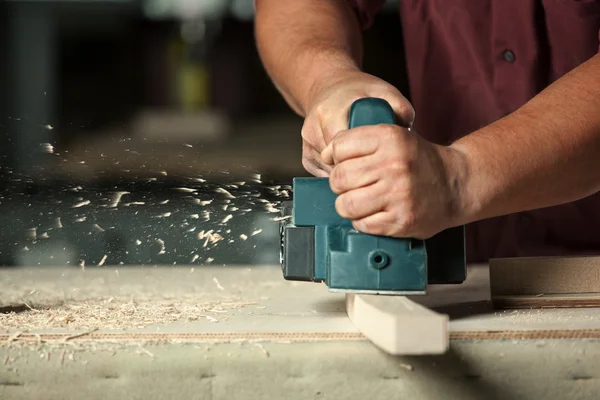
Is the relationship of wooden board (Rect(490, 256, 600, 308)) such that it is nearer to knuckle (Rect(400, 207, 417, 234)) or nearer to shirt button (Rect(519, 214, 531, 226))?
knuckle (Rect(400, 207, 417, 234))

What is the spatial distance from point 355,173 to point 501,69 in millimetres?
789

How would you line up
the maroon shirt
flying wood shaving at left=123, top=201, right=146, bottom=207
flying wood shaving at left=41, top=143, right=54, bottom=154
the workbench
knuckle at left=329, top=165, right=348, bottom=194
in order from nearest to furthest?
the workbench, knuckle at left=329, top=165, right=348, bottom=194, the maroon shirt, flying wood shaving at left=123, top=201, right=146, bottom=207, flying wood shaving at left=41, top=143, right=54, bottom=154

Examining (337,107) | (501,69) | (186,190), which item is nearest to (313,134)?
(337,107)

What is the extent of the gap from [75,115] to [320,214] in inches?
97.3

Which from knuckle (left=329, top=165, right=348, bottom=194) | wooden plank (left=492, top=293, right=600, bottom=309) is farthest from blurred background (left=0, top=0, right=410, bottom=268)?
knuckle (left=329, top=165, right=348, bottom=194)

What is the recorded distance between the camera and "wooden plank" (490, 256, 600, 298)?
1153 millimetres

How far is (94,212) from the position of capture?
130 inches

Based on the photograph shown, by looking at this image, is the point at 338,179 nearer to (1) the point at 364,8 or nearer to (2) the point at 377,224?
(2) the point at 377,224

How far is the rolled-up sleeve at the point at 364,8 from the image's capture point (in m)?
1.72

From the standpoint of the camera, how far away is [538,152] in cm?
96

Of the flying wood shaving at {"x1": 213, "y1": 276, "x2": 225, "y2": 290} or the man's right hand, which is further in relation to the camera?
the flying wood shaving at {"x1": 213, "y1": 276, "x2": 225, "y2": 290}

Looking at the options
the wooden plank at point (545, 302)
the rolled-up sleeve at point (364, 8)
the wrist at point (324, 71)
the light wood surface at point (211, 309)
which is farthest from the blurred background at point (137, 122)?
the wooden plank at point (545, 302)

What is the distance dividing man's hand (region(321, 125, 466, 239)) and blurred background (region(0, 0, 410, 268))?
180cm

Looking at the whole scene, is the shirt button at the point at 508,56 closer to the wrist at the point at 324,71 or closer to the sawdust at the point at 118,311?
the wrist at the point at 324,71
